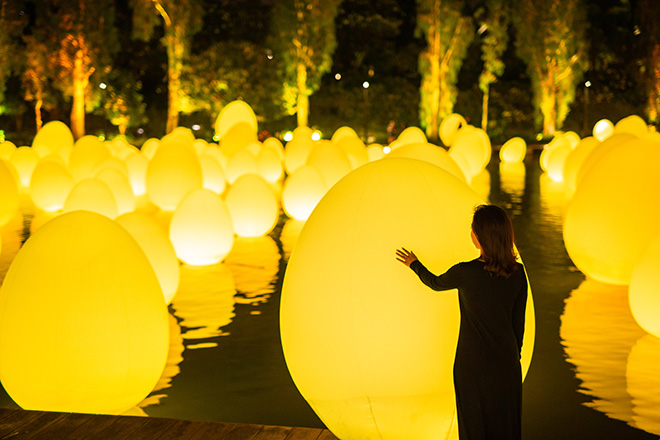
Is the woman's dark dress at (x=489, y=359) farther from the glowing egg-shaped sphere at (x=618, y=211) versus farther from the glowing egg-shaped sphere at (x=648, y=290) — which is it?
the glowing egg-shaped sphere at (x=618, y=211)

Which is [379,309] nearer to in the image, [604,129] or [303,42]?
[604,129]

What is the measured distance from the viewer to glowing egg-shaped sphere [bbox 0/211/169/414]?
5.95 meters

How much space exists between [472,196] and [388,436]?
164cm

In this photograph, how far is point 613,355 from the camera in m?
7.81

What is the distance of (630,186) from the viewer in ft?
32.2

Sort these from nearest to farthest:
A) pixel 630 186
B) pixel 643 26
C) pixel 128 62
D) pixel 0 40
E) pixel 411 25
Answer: pixel 630 186 → pixel 643 26 → pixel 0 40 → pixel 128 62 → pixel 411 25

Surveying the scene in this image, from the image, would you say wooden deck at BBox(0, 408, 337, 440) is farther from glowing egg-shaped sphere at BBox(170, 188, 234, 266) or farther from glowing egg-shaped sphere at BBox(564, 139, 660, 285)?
→ glowing egg-shaped sphere at BBox(170, 188, 234, 266)

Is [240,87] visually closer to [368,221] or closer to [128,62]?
[128,62]

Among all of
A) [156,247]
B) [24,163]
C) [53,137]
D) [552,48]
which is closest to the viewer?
[156,247]

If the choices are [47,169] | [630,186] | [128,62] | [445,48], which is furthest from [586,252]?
[128,62]

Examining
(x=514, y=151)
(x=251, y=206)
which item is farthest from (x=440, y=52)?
(x=251, y=206)

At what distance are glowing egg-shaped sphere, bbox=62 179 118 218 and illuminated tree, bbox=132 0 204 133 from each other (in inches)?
907

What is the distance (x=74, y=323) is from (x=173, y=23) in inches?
1260

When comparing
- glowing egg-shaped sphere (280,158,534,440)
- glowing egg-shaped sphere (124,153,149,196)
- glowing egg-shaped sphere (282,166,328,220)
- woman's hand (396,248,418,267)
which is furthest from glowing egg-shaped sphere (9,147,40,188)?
woman's hand (396,248,418,267)
